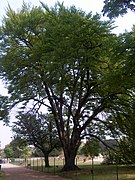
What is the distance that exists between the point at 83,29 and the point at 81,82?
764 cm

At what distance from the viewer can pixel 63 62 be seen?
24.0 m

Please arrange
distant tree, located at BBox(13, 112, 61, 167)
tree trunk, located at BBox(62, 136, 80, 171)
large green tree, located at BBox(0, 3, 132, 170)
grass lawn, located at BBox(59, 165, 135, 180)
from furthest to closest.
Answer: distant tree, located at BBox(13, 112, 61, 167), tree trunk, located at BBox(62, 136, 80, 171), large green tree, located at BBox(0, 3, 132, 170), grass lawn, located at BBox(59, 165, 135, 180)

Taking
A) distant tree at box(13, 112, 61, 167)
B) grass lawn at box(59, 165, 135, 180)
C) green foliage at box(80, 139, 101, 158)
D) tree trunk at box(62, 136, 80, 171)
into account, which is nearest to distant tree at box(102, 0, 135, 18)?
grass lawn at box(59, 165, 135, 180)

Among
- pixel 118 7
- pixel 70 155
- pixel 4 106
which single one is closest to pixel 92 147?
pixel 70 155

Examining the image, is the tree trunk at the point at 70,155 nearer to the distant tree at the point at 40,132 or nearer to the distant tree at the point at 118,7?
the distant tree at the point at 40,132

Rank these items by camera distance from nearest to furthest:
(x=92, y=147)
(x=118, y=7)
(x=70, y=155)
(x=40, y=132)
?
1. (x=118, y=7)
2. (x=70, y=155)
3. (x=92, y=147)
4. (x=40, y=132)

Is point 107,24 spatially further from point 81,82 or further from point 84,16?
point 81,82

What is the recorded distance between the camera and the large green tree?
2380cm

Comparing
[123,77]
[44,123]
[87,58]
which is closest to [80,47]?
[87,58]

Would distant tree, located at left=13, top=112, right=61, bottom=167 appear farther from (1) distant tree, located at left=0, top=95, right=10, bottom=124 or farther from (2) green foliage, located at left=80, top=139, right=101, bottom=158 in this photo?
(1) distant tree, located at left=0, top=95, right=10, bottom=124

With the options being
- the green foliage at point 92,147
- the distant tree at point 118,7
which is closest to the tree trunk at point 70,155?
the green foliage at point 92,147

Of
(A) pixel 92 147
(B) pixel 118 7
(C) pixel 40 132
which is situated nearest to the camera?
(B) pixel 118 7

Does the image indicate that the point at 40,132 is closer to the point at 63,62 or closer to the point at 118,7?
the point at 63,62

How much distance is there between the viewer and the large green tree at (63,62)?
78.1ft
